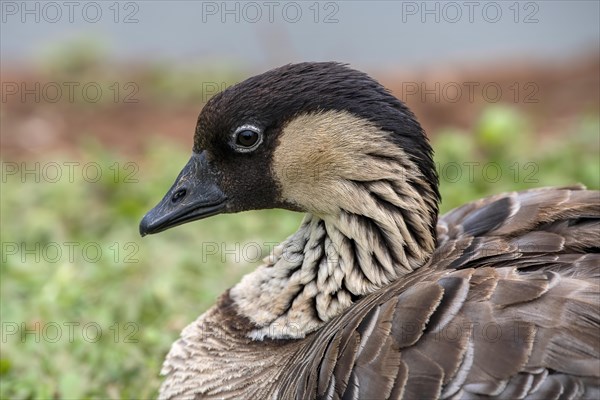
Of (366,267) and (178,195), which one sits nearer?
(366,267)

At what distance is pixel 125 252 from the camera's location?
711cm

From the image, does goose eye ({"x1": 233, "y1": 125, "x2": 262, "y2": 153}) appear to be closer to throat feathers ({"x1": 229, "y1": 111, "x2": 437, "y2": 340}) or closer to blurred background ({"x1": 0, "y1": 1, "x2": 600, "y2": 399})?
throat feathers ({"x1": 229, "y1": 111, "x2": 437, "y2": 340})

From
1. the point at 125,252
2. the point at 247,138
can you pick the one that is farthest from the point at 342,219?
the point at 125,252

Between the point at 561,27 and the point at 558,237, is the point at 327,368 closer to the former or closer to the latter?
the point at 558,237

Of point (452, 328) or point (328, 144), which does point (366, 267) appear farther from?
point (452, 328)

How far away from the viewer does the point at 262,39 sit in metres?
12.3

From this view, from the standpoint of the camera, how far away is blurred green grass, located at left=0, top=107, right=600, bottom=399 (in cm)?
574

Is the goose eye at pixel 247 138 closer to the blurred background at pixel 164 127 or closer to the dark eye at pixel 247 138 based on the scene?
the dark eye at pixel 247 138

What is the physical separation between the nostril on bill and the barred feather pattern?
64 cm

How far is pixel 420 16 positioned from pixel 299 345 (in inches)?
401

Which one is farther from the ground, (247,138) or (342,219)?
(247,138)

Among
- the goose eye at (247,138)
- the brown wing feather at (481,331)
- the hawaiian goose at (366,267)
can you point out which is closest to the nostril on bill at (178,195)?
the hawaiian goose at (366,267)

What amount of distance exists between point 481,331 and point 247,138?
1.65 metres

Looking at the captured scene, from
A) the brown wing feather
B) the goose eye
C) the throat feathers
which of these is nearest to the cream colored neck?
the throat feathers
